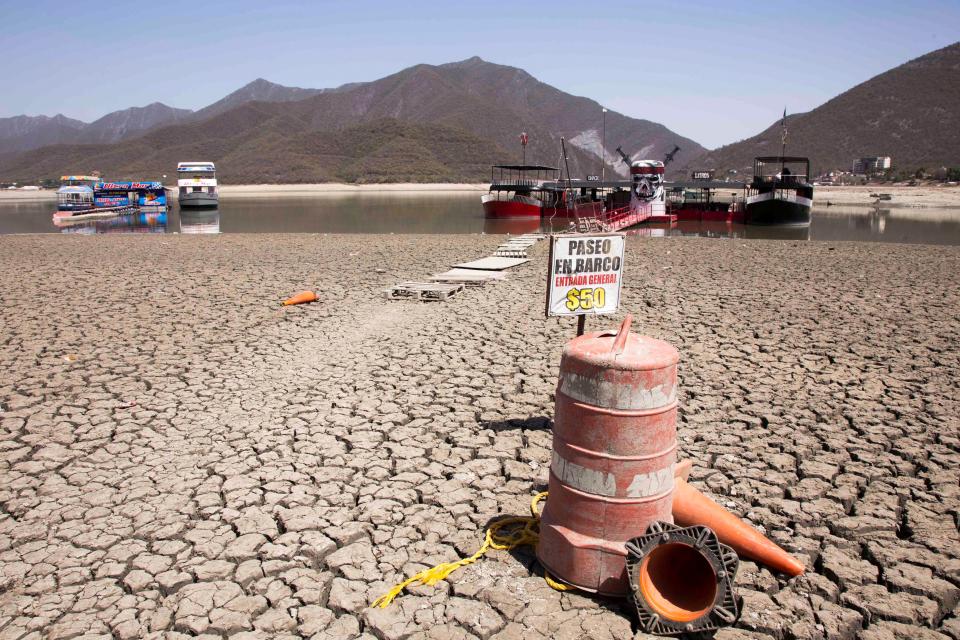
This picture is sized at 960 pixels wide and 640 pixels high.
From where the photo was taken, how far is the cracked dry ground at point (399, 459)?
3080 millimetres

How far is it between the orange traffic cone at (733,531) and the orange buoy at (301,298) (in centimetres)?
799

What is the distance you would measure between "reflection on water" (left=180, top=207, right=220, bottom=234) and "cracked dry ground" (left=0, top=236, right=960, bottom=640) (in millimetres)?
22832

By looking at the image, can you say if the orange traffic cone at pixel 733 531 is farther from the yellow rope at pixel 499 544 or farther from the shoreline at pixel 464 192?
the shoreline at pixel 464 192

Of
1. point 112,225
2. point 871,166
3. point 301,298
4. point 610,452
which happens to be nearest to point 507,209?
point 112,225

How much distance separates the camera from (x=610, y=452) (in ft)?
9.80

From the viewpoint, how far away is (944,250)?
17859mm

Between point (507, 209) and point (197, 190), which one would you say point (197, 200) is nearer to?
point (197, 190)

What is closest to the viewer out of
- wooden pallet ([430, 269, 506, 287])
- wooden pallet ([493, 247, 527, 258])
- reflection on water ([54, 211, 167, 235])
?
wooden pallet ([430, 269, 506, 287])

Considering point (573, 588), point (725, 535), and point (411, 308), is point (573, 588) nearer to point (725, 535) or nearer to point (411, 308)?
point (725, 535)

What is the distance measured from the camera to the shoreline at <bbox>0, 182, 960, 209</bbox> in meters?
63.2

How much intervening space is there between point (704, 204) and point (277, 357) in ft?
146

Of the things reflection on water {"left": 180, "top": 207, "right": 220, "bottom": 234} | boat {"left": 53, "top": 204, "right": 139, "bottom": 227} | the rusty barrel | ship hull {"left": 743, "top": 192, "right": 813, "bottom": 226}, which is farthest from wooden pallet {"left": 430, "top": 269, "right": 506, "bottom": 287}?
ship hull {"left": 743, "top": 192, "right": 813, "bottom": 226}

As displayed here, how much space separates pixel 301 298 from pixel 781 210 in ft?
127

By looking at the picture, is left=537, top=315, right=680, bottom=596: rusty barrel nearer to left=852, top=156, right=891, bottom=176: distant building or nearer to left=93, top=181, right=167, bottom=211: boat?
left=93, top=181, right=167, bottom=211: boat
